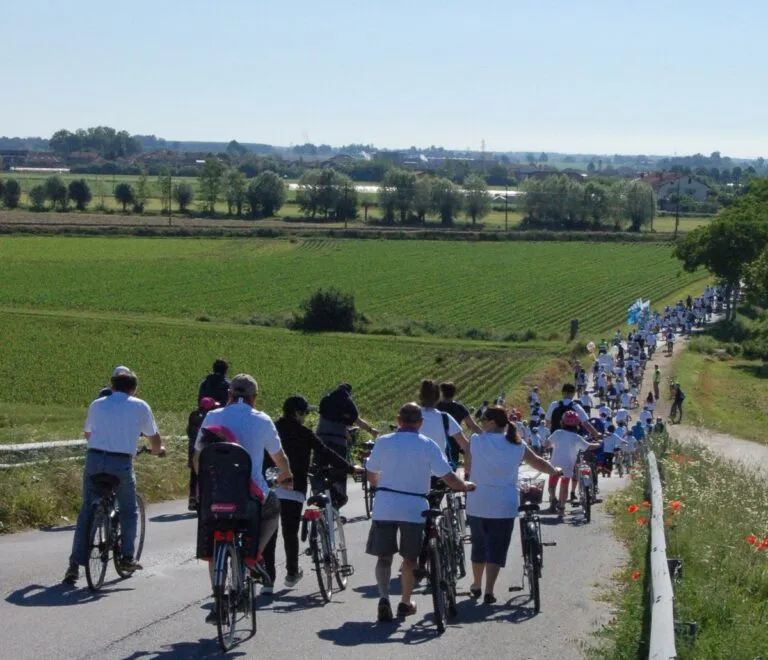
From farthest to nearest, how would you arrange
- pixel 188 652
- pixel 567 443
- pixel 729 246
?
1. pixel 729 246
2. pixel 567 443
3. pixel 188 652

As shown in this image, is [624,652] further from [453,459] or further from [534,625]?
[453,459]

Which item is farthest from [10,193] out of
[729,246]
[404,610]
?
[404,610]

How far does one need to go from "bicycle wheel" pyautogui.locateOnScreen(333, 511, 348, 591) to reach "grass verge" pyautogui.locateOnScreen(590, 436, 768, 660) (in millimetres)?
2150

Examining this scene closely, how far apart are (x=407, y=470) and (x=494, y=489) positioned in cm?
105

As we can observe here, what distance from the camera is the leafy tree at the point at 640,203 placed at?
133 metres

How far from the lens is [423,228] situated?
428 feet

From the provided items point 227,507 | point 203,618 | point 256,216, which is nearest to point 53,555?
point 203,618

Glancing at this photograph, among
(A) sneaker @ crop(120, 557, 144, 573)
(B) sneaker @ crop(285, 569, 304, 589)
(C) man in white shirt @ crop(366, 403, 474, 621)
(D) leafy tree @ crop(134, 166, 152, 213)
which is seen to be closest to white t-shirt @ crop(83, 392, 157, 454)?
(A) sneaker @ crop(120, 557, 144, 573)

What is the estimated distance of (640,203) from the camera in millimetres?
133500

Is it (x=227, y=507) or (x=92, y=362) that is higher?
(x=227, y=507)

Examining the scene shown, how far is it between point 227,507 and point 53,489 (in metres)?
5.33

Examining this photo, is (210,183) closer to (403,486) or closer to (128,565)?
(128,565)

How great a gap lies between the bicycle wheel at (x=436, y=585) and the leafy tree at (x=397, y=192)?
129790 mm

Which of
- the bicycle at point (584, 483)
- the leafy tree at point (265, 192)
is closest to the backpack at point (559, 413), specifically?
the bicycle at point (584, 483)
